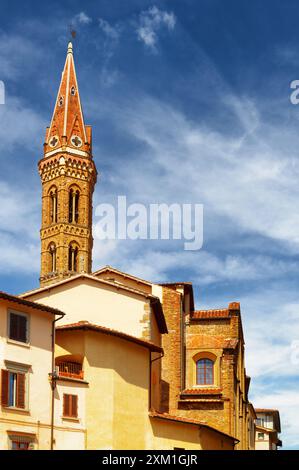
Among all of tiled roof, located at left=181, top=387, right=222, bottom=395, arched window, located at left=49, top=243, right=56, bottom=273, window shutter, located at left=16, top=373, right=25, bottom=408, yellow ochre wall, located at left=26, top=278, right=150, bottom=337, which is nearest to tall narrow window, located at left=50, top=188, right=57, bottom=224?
arched window, located at left=49, top=243, right=56, bottom=273

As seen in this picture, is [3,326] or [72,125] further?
[72,125]

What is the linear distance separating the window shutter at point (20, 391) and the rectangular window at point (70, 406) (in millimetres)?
2546

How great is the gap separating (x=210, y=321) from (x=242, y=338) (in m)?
7.33

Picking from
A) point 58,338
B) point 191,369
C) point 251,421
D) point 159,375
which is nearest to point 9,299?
point 58,338

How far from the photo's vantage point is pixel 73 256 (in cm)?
10325

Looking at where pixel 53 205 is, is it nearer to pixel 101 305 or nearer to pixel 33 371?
pixel 101 305

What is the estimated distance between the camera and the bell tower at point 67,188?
103 m

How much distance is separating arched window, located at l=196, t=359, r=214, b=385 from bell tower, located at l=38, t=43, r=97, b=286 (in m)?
46.6

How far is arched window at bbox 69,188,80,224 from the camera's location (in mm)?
105062

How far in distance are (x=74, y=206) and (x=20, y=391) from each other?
72570 millimetres

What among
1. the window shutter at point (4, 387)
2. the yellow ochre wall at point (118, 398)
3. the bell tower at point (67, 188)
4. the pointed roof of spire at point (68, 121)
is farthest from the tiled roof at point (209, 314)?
the pointed roof of spire at point (68, 121)

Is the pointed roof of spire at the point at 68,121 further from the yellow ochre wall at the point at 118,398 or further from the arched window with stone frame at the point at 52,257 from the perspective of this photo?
the yellow ochre wall at the point at 118,398
